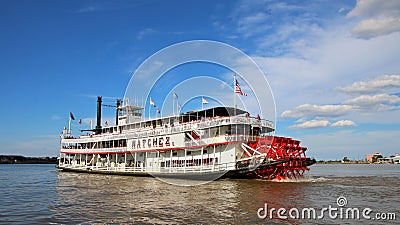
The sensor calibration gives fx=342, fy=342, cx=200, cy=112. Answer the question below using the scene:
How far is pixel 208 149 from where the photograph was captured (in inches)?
1278

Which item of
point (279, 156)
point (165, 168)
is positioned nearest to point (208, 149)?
point (165, 168)

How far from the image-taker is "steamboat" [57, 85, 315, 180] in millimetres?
30406

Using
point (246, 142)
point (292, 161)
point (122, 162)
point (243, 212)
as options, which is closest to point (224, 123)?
point (246, 142)

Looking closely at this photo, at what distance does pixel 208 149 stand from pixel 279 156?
6618 millimetres

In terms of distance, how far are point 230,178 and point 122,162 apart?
664 inches

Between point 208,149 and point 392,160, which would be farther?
point 392,160

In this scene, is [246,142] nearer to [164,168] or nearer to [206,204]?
[164,168]

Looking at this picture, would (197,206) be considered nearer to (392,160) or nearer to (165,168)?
(165,168)

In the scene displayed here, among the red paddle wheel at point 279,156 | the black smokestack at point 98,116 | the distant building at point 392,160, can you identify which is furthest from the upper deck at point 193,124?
the distant building at point 392,160

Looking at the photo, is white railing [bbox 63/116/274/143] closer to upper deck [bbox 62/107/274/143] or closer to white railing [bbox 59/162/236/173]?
upper deck [bbox 62/107/274/143]

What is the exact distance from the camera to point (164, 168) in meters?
34.4

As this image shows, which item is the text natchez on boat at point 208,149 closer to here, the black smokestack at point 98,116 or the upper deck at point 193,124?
the upper deck at point 193,124

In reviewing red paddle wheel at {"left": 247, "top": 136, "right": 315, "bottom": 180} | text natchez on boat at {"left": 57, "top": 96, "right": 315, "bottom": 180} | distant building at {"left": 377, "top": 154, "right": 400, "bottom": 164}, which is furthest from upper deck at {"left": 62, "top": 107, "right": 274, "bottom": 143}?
distant building at {"left": 377, "top": 154, "right": 400, "bottom": 164}

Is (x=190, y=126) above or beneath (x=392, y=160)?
above
